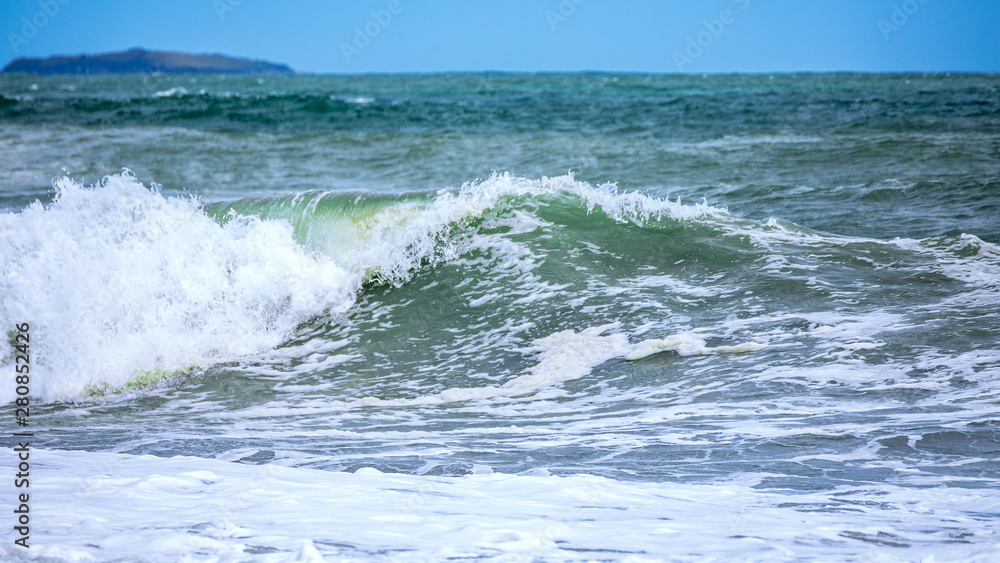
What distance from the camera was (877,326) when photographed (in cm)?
524

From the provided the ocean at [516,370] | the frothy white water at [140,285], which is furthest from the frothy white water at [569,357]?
the frothy white water at [140,285]

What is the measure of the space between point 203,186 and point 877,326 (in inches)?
452

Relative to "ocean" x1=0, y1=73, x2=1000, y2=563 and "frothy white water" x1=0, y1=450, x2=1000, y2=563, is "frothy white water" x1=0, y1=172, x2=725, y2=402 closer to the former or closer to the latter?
"ocean" x1=0, y1=73, x2=1000, y2=563

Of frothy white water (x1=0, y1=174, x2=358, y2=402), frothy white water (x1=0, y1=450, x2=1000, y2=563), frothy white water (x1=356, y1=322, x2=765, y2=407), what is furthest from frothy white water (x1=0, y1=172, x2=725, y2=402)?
frothy white water (x1=0, y1=450, x2=1000, y2=563)

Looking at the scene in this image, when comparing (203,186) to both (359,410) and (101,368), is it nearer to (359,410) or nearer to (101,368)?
(101,368)

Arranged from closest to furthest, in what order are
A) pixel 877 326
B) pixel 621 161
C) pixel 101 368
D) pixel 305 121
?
1. pixel 877 326
2. pixel 101 368
3. pixel 621 161
4. pixel 305 121

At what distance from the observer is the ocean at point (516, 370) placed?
267 centimetres

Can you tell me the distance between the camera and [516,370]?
217 inches

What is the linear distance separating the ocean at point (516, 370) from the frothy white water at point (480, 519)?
2 centimetres

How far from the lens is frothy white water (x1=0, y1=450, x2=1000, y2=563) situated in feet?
7.89

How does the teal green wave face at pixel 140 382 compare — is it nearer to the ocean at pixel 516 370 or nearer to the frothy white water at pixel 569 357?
the ocean at pixel 516 370

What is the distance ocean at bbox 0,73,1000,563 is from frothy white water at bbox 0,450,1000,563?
0.02 meters

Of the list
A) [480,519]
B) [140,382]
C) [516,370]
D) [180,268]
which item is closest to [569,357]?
[516,370]

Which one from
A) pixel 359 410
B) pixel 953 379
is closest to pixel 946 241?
pixel 953 379
